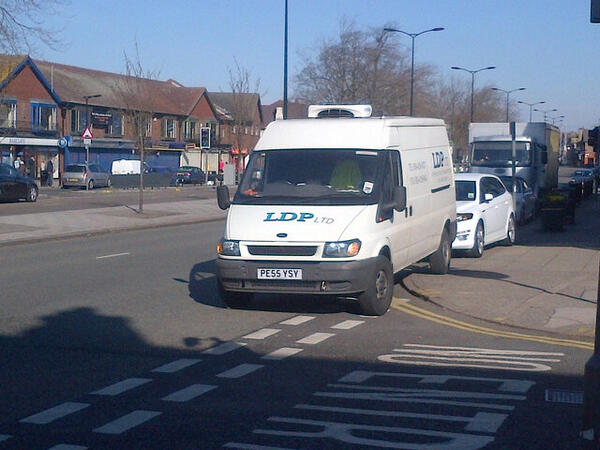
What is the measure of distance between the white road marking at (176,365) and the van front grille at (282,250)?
242cm

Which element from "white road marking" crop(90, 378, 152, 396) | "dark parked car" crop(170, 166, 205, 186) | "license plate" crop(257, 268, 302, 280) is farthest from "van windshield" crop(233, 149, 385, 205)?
"dark parked car" crop(170, 166, 205, 186)

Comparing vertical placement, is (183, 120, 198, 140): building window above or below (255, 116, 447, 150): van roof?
above

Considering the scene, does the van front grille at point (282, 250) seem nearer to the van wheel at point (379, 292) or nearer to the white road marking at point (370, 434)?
the van wheel at point (379, 292)

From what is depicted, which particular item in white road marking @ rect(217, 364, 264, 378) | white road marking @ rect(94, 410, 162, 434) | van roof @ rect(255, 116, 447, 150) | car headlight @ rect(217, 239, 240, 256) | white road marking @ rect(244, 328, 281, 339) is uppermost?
van roof @ rect(255, 116, 447, 150)

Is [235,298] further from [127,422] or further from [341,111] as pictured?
[127,422]

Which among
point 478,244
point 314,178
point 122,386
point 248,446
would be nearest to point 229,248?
point 314,178

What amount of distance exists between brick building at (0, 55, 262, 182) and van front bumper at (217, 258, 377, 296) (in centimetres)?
3807

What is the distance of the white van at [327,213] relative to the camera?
10562 millimetres

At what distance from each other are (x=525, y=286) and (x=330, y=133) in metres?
4.01

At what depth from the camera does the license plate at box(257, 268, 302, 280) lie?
10.5 m

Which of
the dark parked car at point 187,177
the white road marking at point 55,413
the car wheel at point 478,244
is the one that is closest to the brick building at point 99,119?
the dark parked car at point 187,177

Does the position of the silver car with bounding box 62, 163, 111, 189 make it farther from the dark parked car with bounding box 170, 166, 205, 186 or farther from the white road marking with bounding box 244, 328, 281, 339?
the white road marking with bounding box 244, 328, 281, 339

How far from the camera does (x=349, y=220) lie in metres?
10.7

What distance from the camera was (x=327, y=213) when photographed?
35.4 ft
